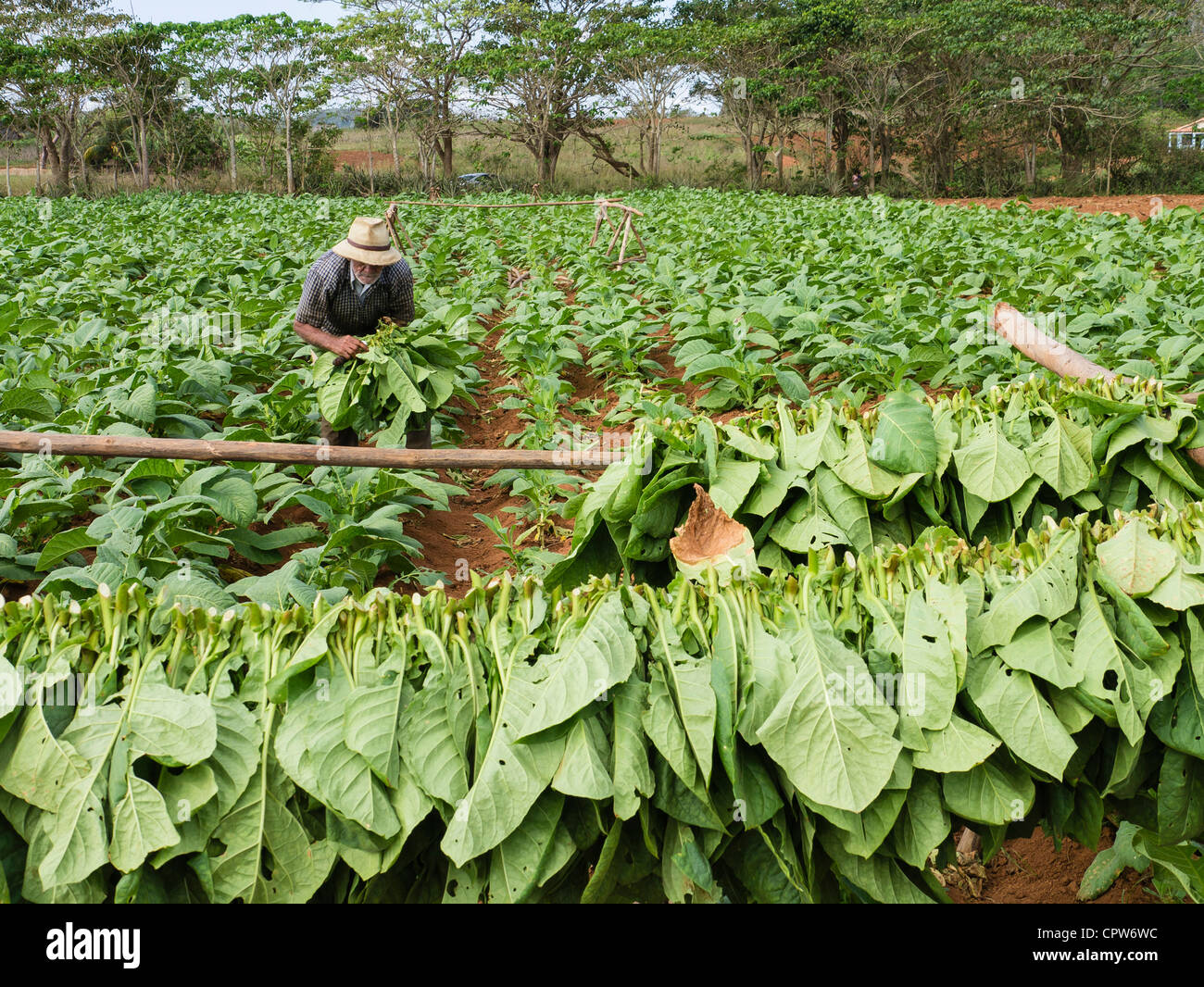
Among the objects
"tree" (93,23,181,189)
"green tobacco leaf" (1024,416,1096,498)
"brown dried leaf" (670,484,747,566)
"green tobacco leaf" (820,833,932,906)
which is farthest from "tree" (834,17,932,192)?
"green tobacco leaf" (820,833,932,906)

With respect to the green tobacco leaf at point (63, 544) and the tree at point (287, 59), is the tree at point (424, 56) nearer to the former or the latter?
the tree at point (287, 59)

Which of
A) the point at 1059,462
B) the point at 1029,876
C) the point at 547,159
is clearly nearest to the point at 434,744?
the point at 1059,462

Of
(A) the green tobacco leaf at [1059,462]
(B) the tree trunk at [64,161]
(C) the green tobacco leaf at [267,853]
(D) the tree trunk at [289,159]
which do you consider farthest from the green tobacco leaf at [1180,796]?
(B) the tree trunk at [64,161]

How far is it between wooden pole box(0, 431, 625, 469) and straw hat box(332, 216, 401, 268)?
199 centimetres

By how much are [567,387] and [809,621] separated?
520 centimetres

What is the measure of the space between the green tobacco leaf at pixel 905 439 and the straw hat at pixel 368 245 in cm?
300

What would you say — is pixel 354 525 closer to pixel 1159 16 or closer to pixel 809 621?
pixel 809 621

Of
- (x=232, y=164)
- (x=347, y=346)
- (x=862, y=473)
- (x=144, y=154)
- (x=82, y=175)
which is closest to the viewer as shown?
(x=862, y=473)

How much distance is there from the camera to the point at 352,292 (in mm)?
4887

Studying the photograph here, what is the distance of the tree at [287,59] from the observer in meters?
29.5

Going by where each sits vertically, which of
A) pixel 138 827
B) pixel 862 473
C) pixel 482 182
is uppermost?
pixel 482 182

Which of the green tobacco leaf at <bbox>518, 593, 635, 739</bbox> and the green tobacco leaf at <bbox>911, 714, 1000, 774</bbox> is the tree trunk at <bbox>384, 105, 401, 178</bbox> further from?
the green tobacco leaf at <bbox>911, 714, 1000, 774</bbox>

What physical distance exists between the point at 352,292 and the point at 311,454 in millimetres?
2186

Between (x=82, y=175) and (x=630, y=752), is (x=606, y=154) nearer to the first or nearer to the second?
(x=82, y=175)
